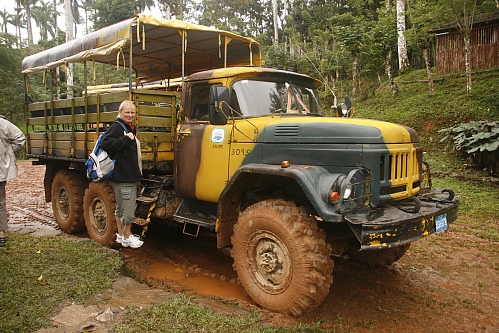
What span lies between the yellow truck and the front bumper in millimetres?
12

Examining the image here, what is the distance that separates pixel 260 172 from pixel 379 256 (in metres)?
2.13

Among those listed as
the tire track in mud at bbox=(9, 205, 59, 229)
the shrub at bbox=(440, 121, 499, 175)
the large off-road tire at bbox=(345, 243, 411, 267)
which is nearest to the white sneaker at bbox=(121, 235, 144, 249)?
the large off-road tire at bbox=(345, 243, 411, 267)

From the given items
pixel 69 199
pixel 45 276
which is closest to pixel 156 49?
pixel 69 199

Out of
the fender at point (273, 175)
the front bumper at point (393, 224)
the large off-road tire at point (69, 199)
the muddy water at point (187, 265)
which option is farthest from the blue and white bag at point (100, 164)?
the front bumper at point (393, 224)

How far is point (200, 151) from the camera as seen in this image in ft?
16.3

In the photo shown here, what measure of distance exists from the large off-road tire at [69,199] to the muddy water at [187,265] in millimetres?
1281

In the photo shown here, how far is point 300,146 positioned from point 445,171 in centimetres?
804

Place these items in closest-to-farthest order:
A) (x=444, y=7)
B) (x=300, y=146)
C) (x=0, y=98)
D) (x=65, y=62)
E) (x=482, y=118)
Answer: (x=300, y=146), (x=65, y=62), (x=482, y=118), (x=444, y=7), (x=0, y=98)

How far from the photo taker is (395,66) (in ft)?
78.5

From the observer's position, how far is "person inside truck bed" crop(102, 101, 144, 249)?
15.8 feet

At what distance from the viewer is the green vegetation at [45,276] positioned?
346cm

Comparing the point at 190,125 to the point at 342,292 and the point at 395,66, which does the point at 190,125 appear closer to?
the point at 342,292

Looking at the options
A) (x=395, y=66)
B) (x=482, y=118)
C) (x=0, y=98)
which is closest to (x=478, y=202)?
(x=482, y=118)

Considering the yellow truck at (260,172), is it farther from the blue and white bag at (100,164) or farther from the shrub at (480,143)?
the shrub at (480,143)
